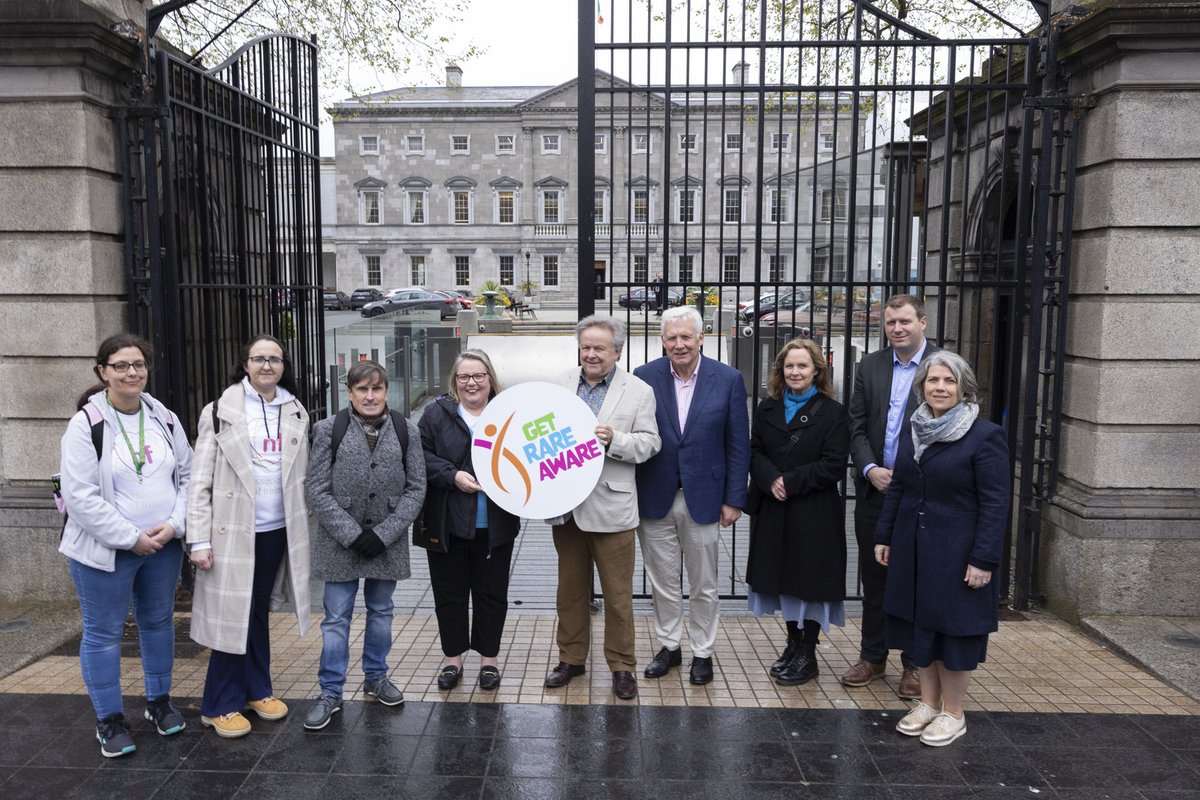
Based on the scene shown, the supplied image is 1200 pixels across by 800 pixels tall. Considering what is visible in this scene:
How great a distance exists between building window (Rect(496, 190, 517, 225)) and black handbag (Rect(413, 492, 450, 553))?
65.5 meters

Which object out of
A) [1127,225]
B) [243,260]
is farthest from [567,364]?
[1127,225]

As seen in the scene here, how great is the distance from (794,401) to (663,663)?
1604 millimetres

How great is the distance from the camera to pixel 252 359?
436 centimetres

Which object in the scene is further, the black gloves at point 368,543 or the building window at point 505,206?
the building window at point 505,206

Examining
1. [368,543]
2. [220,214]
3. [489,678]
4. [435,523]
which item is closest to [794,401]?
[435,523]

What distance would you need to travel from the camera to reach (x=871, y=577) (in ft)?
16.7

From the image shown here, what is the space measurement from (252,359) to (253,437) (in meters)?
0.36

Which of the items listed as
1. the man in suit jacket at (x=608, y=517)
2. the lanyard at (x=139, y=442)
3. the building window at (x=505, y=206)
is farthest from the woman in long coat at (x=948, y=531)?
the building window at (x=505, y=206)

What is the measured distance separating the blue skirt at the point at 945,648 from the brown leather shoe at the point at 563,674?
5.69 feet

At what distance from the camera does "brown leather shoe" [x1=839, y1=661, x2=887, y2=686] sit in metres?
5.13

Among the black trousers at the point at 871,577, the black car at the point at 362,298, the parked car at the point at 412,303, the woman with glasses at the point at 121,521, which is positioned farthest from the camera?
the black car at the point at 362,298

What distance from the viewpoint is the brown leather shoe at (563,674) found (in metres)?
5.05

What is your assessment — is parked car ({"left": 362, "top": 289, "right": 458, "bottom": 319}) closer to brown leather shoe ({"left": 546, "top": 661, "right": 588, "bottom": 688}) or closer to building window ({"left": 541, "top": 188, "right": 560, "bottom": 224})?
building window ({"left": 541, "top": 188, "right": 560, "bottom": 224})

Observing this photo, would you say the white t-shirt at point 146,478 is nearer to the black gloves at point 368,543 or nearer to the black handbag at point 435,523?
the black gloves at point 368,543
